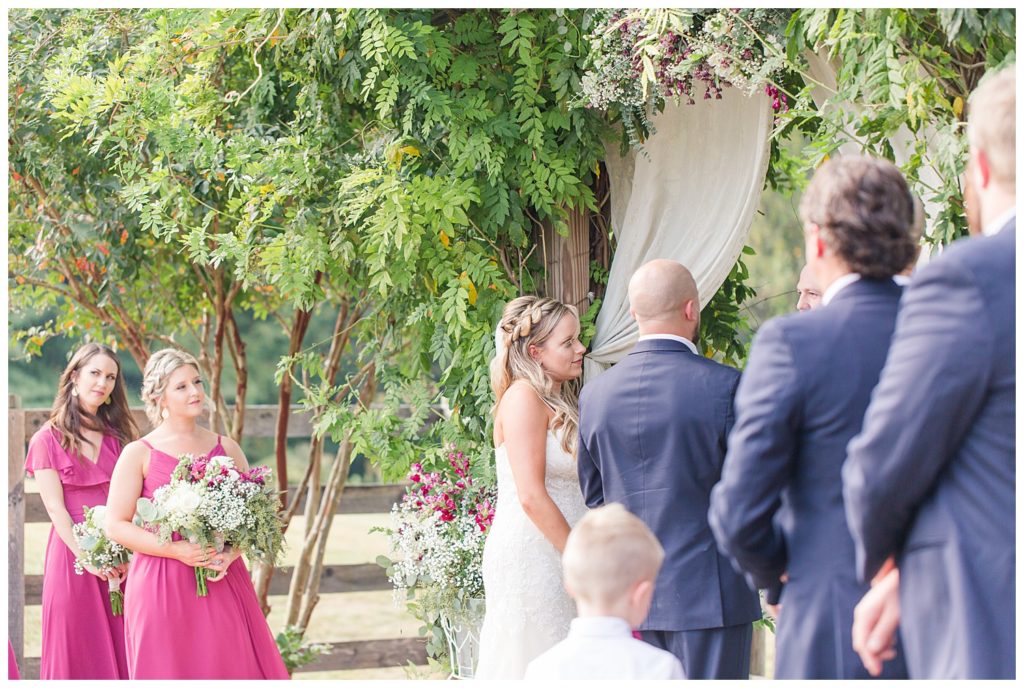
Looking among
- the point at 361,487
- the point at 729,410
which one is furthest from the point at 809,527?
the point at 361,487

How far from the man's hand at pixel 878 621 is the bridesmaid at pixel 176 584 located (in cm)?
263

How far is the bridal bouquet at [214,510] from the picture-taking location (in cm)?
388

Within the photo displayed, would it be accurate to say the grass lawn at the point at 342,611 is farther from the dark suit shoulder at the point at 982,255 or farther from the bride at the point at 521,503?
the dark suit shoulder at the point at 982,255

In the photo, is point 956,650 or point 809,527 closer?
point 956,650

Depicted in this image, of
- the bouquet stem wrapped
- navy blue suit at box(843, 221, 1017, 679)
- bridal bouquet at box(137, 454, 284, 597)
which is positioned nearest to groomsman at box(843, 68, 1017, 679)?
navy blue suit at box(843, 221, 1017, 679)

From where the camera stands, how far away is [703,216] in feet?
14.3

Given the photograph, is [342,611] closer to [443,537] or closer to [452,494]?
[452,494]

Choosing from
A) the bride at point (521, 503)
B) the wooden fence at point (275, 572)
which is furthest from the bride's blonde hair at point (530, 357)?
the wooden fence at point (275, 572)

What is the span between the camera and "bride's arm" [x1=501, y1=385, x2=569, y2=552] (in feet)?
11.5

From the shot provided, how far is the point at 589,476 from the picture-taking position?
3217mm

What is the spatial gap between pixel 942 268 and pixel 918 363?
0.54ft

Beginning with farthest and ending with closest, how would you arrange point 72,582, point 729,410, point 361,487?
1. point 361,487
2. point 72,582
3. point 729,410

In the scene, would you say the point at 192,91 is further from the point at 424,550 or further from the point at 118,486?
the point at 424,550

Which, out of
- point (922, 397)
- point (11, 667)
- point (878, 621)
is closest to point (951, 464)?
point (922, 397)
